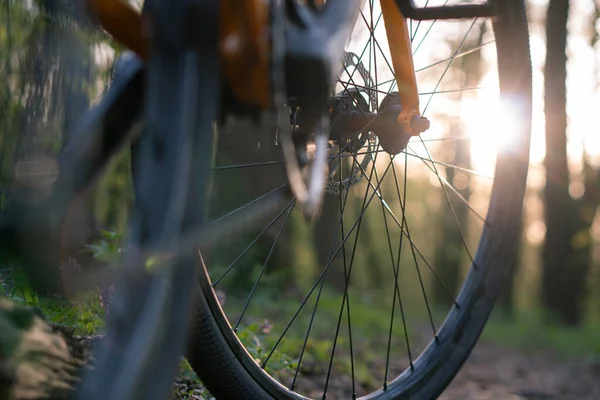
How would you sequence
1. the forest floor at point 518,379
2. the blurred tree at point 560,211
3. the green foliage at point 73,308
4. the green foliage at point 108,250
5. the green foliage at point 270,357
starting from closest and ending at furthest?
the green foliage at point 73,308
the green foliage at point 108,250
the green foliage at point 270,357
the forest floor at point 518,379
the blurred tree at point 560,211

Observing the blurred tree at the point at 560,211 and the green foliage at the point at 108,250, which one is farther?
the blurred tree at the point at 560,211

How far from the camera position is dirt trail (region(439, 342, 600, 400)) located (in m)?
3.73

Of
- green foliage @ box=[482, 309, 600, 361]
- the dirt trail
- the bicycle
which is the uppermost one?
the bicycle

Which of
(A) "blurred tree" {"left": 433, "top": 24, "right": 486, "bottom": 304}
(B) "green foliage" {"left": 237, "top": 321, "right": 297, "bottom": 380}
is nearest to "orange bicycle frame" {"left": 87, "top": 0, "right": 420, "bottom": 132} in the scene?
(B) "green foliage" {"left": 237, "top": 321, "right": 297, "bottom": 380}

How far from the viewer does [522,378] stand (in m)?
4.84

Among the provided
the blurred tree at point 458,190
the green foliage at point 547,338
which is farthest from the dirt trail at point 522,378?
the blurred tree at point 458,190

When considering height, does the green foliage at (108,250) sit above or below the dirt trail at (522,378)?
above

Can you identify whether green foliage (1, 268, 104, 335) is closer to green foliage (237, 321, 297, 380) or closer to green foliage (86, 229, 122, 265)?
green foliage (86, 229, 122, 265)

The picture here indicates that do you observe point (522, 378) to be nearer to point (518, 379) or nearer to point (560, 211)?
point (518, 379)

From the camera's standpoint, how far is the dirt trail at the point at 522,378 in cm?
373

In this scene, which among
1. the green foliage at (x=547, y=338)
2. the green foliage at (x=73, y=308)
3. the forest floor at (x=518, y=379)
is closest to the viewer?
the green foliage at (x=73, y=308)

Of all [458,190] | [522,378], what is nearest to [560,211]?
[458,190]

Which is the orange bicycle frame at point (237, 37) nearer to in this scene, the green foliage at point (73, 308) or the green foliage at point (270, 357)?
the green foliage at point (73, 308)

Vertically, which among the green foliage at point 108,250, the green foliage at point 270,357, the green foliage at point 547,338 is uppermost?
the green foliage at point 108,250
